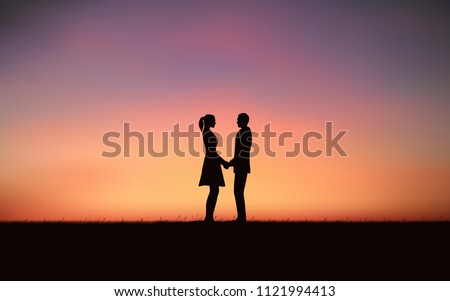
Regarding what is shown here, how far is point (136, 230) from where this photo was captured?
1694cm

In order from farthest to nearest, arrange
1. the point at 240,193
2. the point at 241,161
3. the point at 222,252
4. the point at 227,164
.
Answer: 1. the point at 227,164
2. the point at 241,161
3. the point at 240,193
4. the point at 222,252

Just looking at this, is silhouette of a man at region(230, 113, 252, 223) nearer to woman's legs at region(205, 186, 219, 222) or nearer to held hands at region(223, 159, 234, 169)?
held hands at region(223, 159, 234, 169)

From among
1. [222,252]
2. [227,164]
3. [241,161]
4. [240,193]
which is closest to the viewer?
[222,252]

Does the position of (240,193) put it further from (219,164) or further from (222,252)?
(222,252)

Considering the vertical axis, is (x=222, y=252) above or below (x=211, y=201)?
above

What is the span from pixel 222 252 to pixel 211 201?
21.3 ft

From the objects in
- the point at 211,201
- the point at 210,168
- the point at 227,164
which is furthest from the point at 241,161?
the point at 211,201

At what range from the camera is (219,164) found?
64.8 ft

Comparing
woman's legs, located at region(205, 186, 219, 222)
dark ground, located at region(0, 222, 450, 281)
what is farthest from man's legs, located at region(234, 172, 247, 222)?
dark ground, located at region(0, 222, 450, 281)

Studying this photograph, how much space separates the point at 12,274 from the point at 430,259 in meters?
8.70

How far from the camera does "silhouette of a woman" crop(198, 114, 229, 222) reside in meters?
19.5

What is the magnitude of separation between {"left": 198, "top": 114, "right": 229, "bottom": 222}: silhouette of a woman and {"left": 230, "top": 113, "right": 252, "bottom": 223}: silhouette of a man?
0.57 meters

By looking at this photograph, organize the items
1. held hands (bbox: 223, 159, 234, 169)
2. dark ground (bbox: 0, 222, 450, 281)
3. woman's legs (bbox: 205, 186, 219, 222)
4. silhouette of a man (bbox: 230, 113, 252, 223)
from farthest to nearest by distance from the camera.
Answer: held hands (bbox: 223, 159, 234, 169), woman's legs (bbox: 205, 186, 219, 222), silhouette of a man (bbox: 230, 113, 252, 223), dark ground (bbox: 0, 222, 450, 281)
